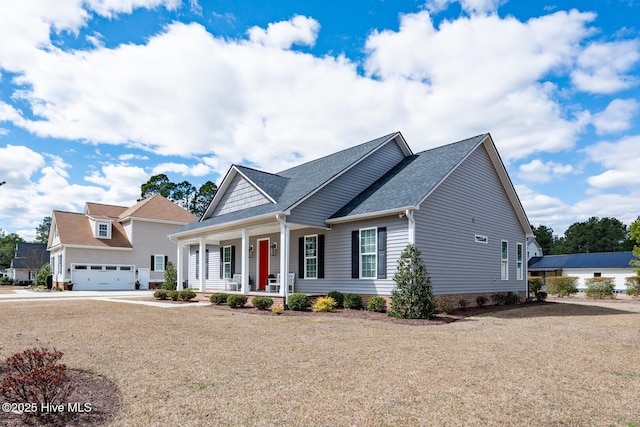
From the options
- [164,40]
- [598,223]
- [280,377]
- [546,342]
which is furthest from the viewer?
[598,223]

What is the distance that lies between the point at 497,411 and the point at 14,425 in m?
5.22

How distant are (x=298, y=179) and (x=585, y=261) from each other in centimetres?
3745

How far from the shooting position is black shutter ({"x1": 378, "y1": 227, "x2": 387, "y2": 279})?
49.2 feet

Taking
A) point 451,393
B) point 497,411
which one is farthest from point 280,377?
point 497,411

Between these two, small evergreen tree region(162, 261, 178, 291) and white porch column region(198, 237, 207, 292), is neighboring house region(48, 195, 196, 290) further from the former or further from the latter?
white porch column region(198, 237, 207, 292)

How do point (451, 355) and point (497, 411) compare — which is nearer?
point (497, 411)

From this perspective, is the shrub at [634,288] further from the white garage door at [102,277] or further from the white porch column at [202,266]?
the white garage door at [102,277]

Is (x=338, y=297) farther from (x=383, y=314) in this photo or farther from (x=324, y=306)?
(x=383, y=314)

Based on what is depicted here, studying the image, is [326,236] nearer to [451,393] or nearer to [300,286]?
[300,286]

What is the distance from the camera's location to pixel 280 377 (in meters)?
6.25

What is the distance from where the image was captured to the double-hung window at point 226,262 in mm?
22328

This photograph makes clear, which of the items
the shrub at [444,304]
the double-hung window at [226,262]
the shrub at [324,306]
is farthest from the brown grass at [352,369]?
the double-hung window at [226,262]

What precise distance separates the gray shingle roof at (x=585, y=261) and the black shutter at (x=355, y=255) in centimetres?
3523

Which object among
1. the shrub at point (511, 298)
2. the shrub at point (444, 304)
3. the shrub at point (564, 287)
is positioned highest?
the shrub at point (444, 304)
